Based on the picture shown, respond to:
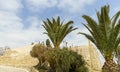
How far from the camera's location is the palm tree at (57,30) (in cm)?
2891

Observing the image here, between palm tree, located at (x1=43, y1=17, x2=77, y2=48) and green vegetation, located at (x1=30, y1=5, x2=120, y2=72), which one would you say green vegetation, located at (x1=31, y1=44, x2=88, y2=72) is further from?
palm tree, located at (x1=43, y1=17, x2=77, y2=48)

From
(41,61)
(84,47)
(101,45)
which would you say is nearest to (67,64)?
(101,45)

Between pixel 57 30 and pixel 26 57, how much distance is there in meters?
11.8

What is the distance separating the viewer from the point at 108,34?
1852 cm

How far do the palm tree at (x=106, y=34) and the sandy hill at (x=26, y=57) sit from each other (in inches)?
491

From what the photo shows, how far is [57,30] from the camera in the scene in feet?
95.9

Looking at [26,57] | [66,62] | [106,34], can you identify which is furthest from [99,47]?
[26,57]

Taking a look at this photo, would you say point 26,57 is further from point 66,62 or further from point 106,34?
point 106,34

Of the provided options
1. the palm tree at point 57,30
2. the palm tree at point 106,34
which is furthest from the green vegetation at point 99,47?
the palm tree at point 57,30

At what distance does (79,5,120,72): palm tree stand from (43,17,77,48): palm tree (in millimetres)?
10281

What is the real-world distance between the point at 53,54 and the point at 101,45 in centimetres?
400

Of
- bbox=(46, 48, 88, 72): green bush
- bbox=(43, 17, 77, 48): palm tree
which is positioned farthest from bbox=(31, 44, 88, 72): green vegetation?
bbox=(43, 17, 77, 48): palm tree

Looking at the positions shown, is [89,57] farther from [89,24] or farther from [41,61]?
[89,24]

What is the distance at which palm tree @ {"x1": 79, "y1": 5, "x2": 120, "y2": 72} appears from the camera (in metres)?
18.3
